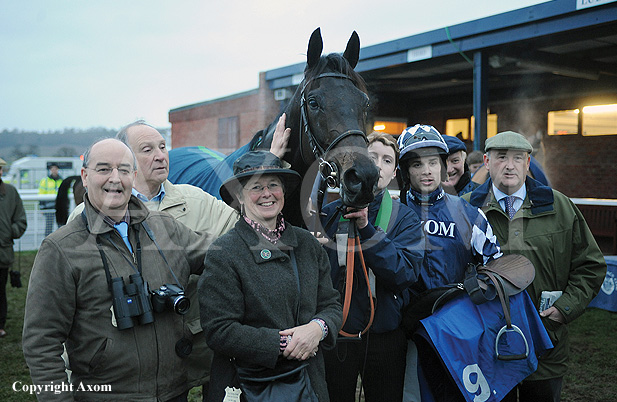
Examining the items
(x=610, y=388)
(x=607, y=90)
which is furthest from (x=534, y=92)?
(x=610, y=388)

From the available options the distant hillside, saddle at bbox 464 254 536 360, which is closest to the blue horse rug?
saddle at bbox 464 254 536 360

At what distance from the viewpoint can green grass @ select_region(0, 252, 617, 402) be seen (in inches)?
159

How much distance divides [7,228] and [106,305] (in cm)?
474

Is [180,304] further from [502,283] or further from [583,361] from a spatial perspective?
[583,361]

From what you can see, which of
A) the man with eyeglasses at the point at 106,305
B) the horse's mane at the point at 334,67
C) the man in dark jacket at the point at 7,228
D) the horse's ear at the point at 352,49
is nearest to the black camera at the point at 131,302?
the man with eyeglasses at the point at 106,305

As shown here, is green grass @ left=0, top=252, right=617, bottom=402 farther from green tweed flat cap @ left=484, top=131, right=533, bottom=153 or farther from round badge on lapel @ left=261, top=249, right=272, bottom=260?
round badge on lapel @ left=261, top=249, right=272, bottom=260

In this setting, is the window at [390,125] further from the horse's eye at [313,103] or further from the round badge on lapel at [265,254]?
the round badge on lapel at [265,254]

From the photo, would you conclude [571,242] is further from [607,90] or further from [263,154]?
[607,90]

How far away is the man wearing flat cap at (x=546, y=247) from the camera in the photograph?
247 centimetres

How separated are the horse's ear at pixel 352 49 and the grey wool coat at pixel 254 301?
1.34m

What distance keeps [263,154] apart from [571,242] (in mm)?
1790

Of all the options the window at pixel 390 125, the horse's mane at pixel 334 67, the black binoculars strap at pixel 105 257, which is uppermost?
the window at pixel 390 125

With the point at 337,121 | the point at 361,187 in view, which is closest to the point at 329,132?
the point at 337,121

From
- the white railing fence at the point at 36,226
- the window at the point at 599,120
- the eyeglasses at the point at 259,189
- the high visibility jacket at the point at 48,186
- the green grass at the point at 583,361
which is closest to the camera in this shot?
the eyeglasses at the point at 259,189
